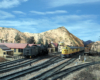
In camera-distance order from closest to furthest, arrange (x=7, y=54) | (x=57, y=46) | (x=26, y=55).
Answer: (x=26, y=55) → (x=7, y=54) → (x=57, y=46)

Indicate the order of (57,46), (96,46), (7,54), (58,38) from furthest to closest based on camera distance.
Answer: (58,38) → (57,46) → (96,46) → (7,54)

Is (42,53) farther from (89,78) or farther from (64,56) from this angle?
(89,78)

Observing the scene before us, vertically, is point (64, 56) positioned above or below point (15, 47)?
below

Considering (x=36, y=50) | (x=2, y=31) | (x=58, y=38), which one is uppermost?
(x=2, y=31)

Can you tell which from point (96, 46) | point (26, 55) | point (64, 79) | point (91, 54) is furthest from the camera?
point (96, 46)

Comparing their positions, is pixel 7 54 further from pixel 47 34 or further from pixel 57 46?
pixel 47 34

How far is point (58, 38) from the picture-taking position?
10312 centimetres

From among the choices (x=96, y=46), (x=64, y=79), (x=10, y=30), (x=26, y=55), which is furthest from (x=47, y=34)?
(x=64, y=79)

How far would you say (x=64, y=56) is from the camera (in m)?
31.2

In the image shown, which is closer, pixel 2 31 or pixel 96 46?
pixel 96 46

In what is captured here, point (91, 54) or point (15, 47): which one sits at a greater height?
point (15, 47)

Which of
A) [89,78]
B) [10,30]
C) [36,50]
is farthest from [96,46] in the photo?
[10,30]

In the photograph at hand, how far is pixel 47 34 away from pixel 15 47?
73.2 meters

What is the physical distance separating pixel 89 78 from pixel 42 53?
78.9 feet
